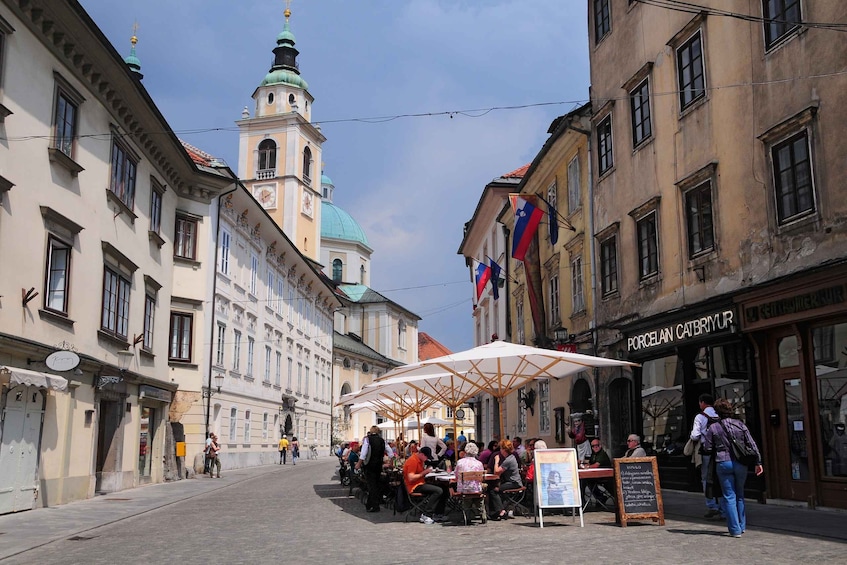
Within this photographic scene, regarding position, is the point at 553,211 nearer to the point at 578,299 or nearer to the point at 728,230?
the point at 578,299

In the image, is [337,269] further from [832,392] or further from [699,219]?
[832,392]

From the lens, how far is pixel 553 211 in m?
25.0

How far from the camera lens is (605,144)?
73.6 ft

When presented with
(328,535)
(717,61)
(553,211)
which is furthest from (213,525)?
(553,211)

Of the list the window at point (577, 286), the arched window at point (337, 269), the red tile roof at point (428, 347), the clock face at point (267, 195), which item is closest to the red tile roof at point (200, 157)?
the window at point (577, 286)

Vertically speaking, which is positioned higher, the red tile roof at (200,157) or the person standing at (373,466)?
the red tile roof at (200,157)

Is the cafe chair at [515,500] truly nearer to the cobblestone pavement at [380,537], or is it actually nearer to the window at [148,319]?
the cobblestone pavement at [380,537]

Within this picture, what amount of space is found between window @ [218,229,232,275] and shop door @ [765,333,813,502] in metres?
22.8

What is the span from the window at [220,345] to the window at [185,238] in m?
3.94

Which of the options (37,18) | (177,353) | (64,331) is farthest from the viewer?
(177,353)

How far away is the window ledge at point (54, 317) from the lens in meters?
16.4

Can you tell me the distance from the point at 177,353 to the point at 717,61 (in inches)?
837

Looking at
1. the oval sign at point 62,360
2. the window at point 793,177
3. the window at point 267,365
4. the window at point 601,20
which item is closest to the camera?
the window at point 793,177

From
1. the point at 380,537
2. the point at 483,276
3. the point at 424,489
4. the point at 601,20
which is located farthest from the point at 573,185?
the point at 380,537
